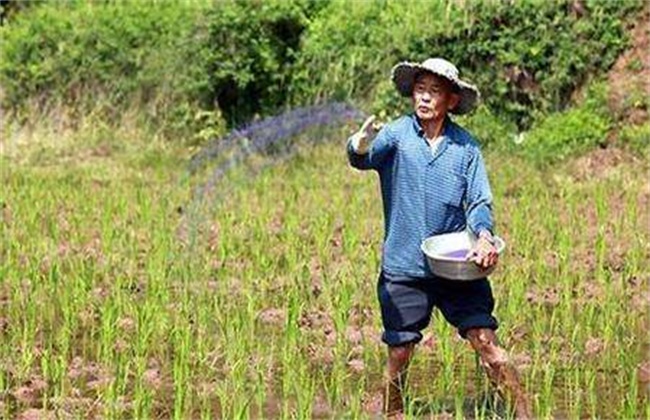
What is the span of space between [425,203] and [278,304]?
1.96 metres

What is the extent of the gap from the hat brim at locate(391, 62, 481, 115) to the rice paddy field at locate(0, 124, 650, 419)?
36.6 inches

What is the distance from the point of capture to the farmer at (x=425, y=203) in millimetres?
4383

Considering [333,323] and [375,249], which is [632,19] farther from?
[333,323]

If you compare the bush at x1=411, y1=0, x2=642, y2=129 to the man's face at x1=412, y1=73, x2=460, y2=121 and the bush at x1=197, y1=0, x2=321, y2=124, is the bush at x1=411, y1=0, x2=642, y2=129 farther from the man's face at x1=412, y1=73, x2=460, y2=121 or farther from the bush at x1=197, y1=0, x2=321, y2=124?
the man's face at x1=412, y1=73, x2=460, y2=121

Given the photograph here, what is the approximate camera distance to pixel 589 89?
11758 millimetres

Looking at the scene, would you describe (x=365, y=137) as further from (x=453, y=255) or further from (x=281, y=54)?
(x=281, y=54)

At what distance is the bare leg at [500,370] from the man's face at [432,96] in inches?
28.2

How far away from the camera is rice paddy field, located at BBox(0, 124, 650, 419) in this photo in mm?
4633

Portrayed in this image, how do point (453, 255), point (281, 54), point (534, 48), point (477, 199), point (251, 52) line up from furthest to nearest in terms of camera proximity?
point (281, 54) < point (251, 52) < point (534, 48) < point (477, 199) < point (453, 255)

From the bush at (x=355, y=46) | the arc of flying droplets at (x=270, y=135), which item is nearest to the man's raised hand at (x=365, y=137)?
the arc of flying droplets at (x=270, y=135)

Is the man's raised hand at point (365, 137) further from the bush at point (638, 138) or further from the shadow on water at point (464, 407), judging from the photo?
the bush at point (638, 138)

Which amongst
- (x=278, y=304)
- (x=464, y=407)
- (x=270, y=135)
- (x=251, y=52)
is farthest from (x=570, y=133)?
(x=464, y=407)

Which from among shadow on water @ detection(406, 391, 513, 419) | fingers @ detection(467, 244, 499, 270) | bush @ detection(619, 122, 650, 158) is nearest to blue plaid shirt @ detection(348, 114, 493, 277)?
fingers @ detection(467, 244, 499, 270)

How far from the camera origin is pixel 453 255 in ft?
14.1
